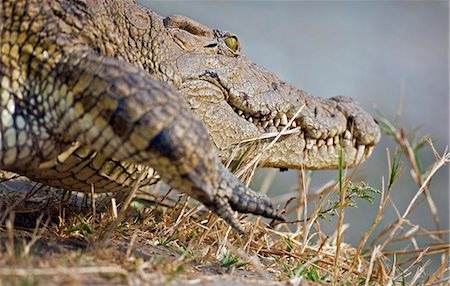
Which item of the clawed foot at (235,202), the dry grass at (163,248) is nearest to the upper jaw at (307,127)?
the dry grass at (163,248)

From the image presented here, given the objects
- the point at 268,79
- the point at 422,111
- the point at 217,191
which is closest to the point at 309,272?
the point at 217,191

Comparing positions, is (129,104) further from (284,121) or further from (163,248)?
(284,121)

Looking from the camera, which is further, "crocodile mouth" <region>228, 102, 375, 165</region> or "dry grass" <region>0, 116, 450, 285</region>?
"crocodile mouth" <region>228, 102, 375, 165</region>

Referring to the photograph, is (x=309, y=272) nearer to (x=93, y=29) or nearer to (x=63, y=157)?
(x=63, y=157)

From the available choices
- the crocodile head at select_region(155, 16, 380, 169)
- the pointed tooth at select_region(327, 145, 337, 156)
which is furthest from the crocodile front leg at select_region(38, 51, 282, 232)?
the pointed tooth at select_region(327, 145, 337, 156)

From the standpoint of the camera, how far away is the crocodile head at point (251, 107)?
2844mm

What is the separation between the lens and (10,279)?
63.2 inches

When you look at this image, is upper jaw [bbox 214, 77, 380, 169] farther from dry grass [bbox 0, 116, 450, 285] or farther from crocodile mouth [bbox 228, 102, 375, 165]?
dry grass [bbox 0, 116, 450, 285]

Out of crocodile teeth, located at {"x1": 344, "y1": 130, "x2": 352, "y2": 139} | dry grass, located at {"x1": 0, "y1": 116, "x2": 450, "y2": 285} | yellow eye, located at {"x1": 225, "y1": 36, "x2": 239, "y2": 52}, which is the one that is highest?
yellow eye, located at {"x1": 225, "y1": 36, "x2": 239, "y2": 52}

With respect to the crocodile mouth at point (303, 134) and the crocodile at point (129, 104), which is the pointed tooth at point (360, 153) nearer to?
the crocodile mouth at point (303, 134)

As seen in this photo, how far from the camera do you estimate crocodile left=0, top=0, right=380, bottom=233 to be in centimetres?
204

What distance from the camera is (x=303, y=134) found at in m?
3.17

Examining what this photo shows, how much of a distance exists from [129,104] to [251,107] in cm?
105

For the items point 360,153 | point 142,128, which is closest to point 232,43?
point 360,153
